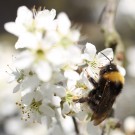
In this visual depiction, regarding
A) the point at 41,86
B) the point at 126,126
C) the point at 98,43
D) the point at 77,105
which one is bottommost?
the point at 98,43

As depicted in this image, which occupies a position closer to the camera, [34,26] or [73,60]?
[73,60]

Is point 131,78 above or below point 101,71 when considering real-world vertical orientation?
below

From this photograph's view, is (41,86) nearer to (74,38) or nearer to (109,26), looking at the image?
(74,38)

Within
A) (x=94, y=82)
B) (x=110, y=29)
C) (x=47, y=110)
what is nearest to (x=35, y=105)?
(x=47, y=110)

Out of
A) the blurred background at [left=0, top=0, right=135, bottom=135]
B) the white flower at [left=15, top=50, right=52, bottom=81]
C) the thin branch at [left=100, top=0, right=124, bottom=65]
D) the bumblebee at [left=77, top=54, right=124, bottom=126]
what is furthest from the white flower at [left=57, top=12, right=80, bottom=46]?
the thin branch at [left=100, top=0, right=124, bottom=65]

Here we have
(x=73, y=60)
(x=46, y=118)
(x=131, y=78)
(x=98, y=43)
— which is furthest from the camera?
(x=98, y=43)

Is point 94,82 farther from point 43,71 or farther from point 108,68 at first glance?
point 43,71

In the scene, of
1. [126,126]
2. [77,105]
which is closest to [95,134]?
[77,105]
